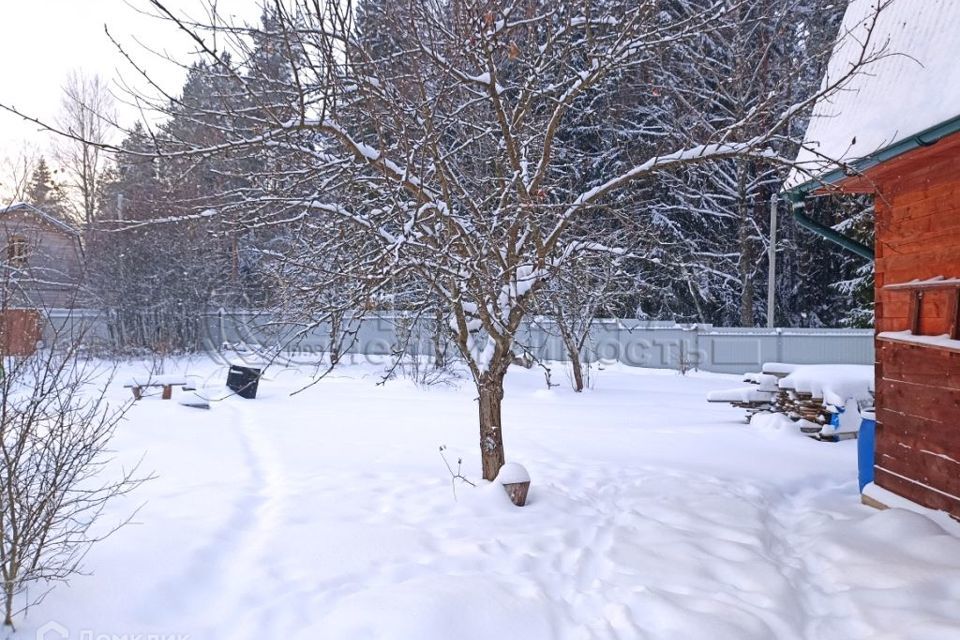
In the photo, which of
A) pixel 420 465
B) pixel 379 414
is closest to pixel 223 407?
pixel 379 414

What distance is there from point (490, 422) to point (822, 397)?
5.34 meters

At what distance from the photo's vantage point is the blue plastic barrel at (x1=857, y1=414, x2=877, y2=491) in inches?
197

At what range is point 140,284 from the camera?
1709 cm

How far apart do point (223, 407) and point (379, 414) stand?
280 centimetres

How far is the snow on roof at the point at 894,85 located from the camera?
3627 mm

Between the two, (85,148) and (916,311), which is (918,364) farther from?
(85,148)

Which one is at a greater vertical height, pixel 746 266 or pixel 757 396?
pixel 746 266

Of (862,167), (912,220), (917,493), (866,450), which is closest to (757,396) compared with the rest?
(866,450)

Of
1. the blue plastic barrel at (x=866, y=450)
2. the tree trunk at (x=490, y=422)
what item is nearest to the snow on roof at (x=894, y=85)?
the blue plastic barrel at (x=866, y=450)

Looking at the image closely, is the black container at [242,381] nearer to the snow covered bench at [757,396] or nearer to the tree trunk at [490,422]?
the tree trunk at [490,422]

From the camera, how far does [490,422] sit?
4.88 m

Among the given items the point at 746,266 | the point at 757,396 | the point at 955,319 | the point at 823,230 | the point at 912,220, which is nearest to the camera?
the point at 955,319

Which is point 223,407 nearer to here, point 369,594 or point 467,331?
point 467,331

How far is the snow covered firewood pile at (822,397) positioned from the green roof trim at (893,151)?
4.10 meters
